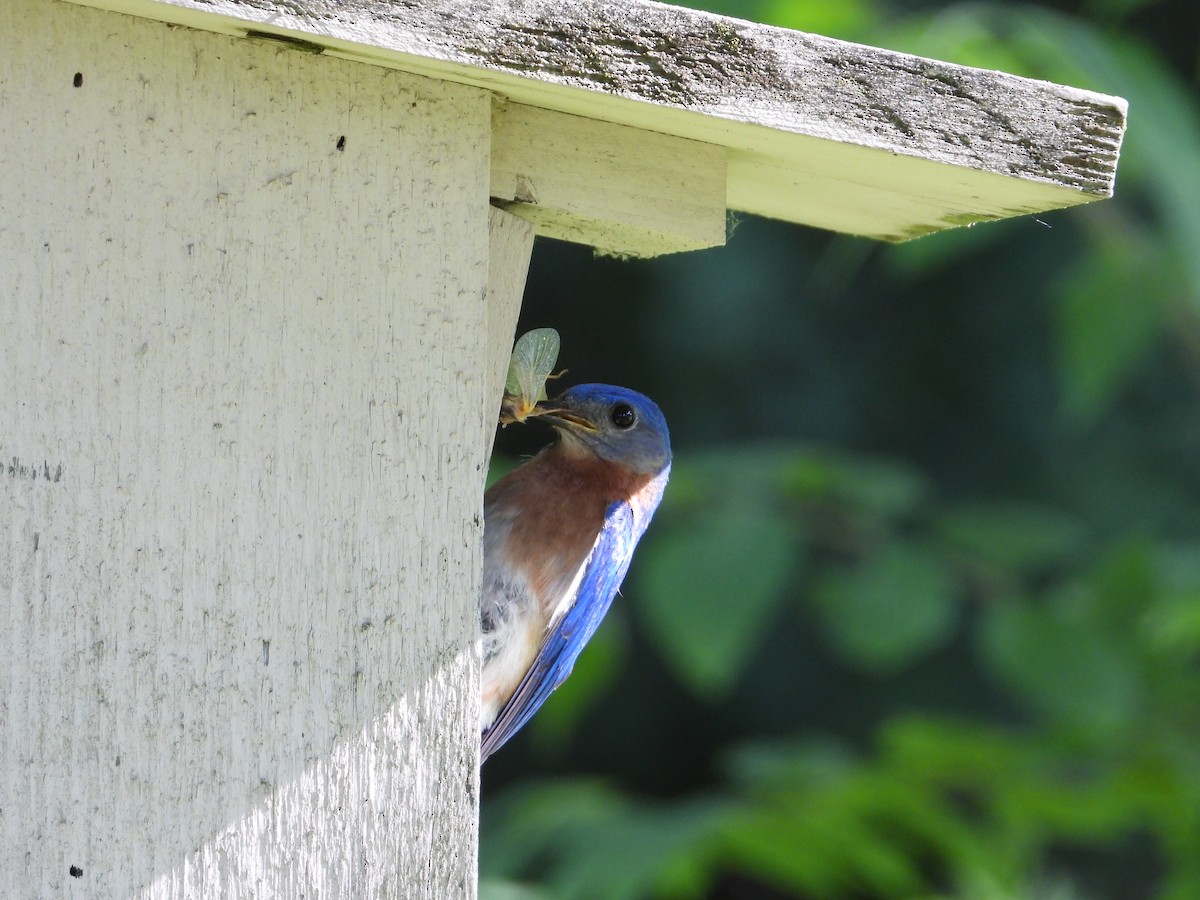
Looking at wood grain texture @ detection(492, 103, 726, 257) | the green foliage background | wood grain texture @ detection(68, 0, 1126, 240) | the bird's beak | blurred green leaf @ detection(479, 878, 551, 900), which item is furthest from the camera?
the green foliage background

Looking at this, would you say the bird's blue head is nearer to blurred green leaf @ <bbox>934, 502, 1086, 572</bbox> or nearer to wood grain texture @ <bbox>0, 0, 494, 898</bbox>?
Answer: wood grain texture @ <bbox>0, 0, 494, 898</bbox>

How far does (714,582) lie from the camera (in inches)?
129

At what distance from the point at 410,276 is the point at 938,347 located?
168 inches

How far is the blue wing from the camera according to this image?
227 cm

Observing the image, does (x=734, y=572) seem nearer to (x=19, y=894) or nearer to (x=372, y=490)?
(x=372, y=490)

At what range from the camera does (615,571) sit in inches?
92.7

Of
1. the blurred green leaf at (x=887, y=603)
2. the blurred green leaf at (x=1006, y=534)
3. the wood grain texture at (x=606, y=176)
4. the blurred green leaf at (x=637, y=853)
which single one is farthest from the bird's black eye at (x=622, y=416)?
the blurred green leaf at (x=1006, y=534)

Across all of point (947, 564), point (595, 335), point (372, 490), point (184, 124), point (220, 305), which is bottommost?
point (595, 335)

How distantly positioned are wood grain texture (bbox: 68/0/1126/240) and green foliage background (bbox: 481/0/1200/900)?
1.51m

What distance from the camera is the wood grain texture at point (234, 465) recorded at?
1476mm

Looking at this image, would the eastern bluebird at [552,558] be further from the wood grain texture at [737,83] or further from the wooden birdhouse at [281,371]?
the wood grain texture at [737,83]

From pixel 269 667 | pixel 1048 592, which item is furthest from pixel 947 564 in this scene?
pixel 269 667

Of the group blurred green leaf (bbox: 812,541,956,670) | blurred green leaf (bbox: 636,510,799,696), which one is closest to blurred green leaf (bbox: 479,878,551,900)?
blurred green leaf (bbox: 636,510,799,696)

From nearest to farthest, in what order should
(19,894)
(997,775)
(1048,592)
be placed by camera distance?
(19,894)
(997,775)
(1048,592)
